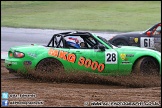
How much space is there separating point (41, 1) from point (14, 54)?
25648 millimetres

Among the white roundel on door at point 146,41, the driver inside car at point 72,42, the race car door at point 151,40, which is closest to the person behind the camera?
the driver inside car at point 72,42

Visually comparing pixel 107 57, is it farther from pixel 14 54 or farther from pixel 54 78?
pixel 14 54

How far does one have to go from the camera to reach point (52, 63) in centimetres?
1186

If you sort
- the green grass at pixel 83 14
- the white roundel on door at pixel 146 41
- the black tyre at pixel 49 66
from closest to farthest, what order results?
the black tyre at pixel 49 66, the white roundel on door at pixel 146 41, the green grass at pixel 83 14

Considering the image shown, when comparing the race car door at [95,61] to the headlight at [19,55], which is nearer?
the race car door at [95,61]

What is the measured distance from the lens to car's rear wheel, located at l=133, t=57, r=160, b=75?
1200 cm

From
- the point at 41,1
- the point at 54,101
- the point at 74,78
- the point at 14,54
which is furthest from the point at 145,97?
the point at 41,1

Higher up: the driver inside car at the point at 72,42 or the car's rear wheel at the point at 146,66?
the driver inside car at the point at 72,42

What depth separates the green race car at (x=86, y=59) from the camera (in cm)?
1183

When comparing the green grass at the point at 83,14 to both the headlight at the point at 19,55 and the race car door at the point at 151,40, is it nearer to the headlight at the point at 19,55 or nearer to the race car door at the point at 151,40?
the race car door at the point at 151,40

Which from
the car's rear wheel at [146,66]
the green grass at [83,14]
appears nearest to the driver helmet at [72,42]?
the car's rear wheel at [146,66]

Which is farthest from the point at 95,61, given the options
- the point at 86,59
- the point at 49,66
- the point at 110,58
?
the point at 49,66

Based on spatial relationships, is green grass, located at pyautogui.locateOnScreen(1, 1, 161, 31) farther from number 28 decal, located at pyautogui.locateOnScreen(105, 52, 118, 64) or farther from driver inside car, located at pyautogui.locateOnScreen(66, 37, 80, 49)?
number 28 decal, located at pyautogui.locateOnScreen(105, 52, 118, 64)

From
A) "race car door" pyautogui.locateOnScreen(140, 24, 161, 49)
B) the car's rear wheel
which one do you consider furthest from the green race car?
"race car door" pyautogui.locateOnScreen(140, 24, 161, 49)
